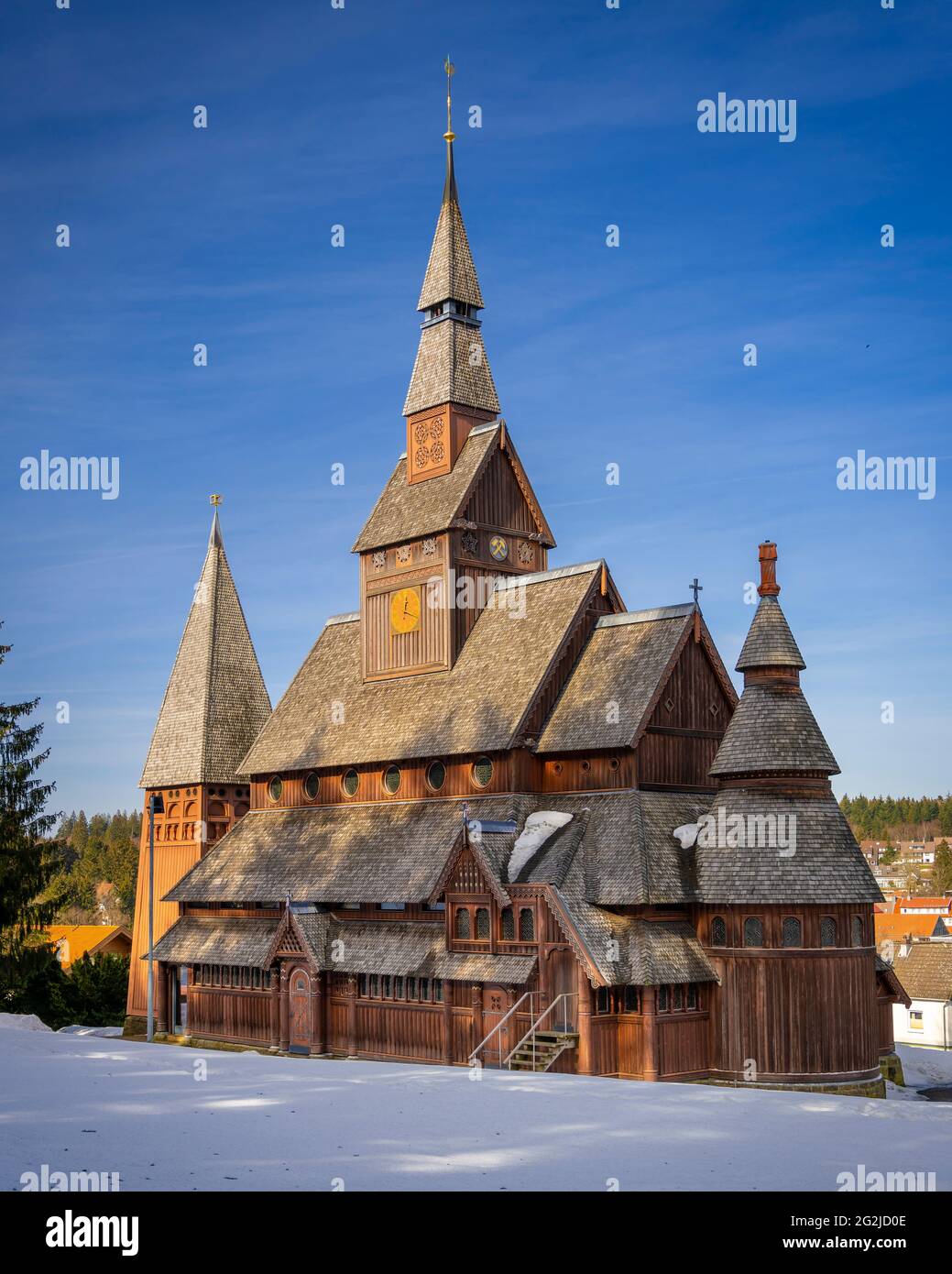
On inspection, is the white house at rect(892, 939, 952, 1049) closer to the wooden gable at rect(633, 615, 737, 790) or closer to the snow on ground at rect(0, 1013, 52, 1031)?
the wooden gable at rect(633, 615, 737, 790)

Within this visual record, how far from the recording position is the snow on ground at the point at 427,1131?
15.2 metres

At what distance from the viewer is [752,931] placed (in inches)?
1264

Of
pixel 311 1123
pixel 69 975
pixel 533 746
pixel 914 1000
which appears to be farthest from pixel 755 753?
pixel 914 1000

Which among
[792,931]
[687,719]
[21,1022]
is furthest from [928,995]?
[21,1022]

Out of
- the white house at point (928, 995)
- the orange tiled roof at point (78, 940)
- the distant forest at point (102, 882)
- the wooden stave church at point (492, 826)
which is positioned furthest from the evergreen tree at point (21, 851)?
the distant forest at point (102, 882)

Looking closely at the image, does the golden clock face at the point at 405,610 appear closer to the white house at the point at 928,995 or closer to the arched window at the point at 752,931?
the arched window at the point at 752,931

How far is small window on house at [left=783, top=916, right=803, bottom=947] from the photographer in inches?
1251

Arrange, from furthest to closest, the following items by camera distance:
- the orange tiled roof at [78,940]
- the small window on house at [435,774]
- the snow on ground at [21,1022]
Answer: the orange tiled roof at [78,940] < the small window on house at [435,774] < the snow on ground at [21,1022]

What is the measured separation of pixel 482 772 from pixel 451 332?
51.8 ft

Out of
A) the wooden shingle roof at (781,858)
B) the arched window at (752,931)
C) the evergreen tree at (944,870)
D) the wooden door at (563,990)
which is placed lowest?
the evergreen tree at (944,870)

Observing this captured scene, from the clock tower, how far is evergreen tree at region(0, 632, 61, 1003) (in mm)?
12672

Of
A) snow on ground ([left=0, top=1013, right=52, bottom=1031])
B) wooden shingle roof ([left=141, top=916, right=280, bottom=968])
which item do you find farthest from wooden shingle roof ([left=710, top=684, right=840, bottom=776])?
snow on ground ([left=0, top=1013, right=52, bottom=1031])

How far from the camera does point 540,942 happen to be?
32812mm

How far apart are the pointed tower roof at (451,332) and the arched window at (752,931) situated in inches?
806
